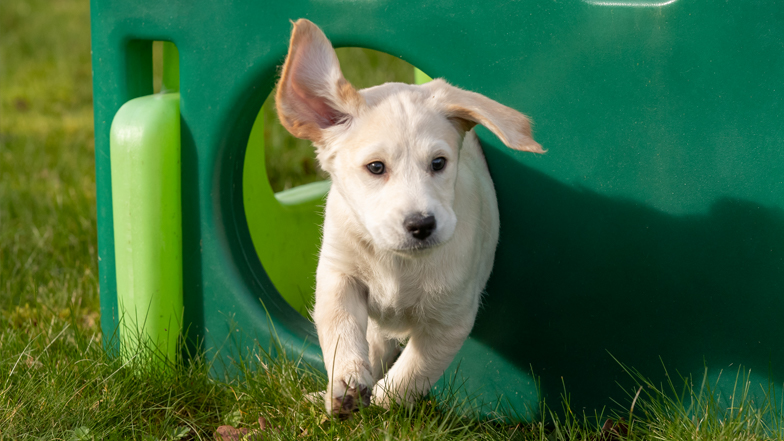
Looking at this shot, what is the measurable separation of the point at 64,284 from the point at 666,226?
2656 mm

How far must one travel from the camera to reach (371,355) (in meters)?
3.04

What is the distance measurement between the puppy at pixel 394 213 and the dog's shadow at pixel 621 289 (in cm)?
18

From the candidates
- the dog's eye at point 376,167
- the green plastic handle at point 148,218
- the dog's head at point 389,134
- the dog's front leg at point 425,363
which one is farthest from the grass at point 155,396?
the dog's eye at point 376,167

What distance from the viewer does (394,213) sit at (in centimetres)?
212

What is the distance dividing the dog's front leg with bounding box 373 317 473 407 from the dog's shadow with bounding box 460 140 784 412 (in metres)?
0.40

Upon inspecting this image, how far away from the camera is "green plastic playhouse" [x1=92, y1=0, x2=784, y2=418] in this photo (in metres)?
2.44

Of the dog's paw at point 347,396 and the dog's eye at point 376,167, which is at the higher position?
the dog's eye at point 376,167

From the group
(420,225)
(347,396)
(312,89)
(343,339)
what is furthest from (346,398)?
(312,89)

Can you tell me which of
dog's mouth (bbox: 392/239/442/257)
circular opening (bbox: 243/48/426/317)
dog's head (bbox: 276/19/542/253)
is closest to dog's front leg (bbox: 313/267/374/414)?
dog's head (bbox: 276/19/542/253)

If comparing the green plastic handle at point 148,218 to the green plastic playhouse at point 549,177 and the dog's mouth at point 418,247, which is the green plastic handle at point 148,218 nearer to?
the green plastic playhouse at point 549,177

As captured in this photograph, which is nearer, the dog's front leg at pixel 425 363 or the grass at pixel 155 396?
the grass at pixel 155 396

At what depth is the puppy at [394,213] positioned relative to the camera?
216 centimetres

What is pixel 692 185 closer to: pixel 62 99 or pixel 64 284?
pixel 64 284

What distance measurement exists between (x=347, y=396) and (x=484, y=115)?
87 cm
